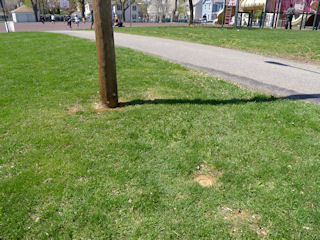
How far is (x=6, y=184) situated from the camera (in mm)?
3207

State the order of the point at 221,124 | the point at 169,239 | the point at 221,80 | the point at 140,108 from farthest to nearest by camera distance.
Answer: the point at 221,80 → the point at 140,108 → the point at 221,124 → the point at 169,239

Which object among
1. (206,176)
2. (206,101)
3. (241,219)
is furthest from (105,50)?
(241,219)

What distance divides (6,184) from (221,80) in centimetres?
605

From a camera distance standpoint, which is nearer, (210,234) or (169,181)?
(210,234)

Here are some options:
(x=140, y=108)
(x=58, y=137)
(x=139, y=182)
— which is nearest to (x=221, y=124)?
(x=140, y=108)

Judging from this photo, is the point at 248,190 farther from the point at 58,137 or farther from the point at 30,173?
the point at 58,137

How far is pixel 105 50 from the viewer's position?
509cm

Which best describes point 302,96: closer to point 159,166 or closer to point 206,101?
point 206,101

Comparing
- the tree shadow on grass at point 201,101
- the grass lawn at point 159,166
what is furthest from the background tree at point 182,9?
the tree shadow on grass at point 201,101

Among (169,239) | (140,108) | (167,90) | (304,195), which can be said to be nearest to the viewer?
(169,239)

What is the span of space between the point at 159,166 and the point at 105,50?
8.94 ft

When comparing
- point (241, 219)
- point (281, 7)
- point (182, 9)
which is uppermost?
point (182, 9)

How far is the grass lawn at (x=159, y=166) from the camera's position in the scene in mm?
2682

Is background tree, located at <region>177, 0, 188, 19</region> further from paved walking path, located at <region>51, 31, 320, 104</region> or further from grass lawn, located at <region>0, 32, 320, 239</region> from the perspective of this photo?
grass lawn, located at <region>0, 32, 320, 239</region>
